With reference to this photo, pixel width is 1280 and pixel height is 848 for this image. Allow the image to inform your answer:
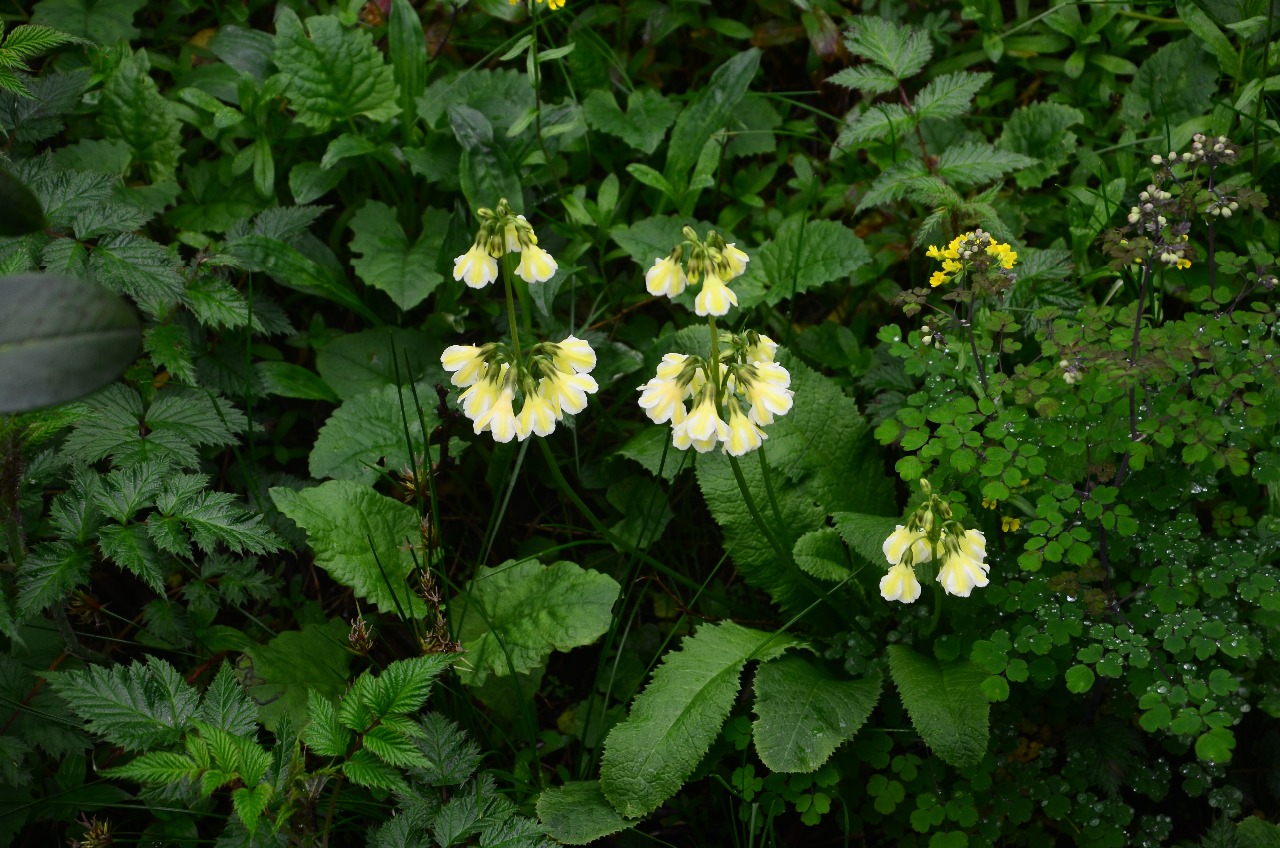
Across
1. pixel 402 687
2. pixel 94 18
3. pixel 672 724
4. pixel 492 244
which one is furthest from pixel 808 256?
pixel 94 18

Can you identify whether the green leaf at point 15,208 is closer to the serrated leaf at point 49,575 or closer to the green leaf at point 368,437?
the serrated leaf at point 49,575

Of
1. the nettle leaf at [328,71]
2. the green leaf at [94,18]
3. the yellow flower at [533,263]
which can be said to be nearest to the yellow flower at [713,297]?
the yellow flower at [533,263]

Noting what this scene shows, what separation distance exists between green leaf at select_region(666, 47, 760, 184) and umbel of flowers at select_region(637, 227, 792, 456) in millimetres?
1398

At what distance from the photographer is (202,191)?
325 centimetres

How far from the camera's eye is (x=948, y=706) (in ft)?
7.29

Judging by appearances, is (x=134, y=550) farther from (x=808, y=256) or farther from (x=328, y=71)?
(x=808, y=256)

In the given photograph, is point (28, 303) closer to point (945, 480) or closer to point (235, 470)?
point (235, 470)

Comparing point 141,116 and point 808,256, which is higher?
point 141,116

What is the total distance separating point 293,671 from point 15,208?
154 cm

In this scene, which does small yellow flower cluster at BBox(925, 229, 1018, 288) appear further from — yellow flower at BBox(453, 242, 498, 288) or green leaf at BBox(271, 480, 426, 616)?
green leaf at BBox(271, 480, 426, 616)

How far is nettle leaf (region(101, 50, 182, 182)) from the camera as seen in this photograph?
3066 millimetres

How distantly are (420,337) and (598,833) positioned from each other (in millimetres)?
1596

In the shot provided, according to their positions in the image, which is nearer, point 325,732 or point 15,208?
point 15,208

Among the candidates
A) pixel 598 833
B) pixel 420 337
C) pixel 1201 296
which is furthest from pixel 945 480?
pixel 420 337
